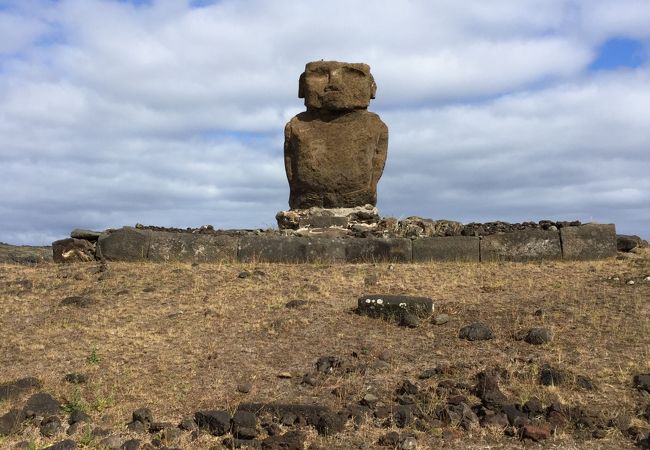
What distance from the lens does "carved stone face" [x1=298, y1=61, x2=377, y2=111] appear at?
592 inches

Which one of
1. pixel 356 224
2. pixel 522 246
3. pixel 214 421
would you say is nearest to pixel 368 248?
pixel 356 224

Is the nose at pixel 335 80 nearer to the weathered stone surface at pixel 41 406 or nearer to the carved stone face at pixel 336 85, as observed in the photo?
the carved stone face at pixel 336 85

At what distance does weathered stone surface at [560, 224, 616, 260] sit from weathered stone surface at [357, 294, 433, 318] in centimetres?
499

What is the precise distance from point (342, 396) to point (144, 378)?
199 cm

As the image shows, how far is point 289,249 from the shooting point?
39.2 ft

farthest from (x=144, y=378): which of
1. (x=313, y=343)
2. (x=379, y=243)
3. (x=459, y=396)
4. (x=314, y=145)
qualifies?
(x=314, y=145)

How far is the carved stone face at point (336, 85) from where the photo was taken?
15031 mm

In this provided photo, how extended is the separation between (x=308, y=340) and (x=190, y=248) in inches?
204

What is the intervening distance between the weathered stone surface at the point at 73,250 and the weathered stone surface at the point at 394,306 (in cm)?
635

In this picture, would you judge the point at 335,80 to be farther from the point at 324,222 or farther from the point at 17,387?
the point at 17,387

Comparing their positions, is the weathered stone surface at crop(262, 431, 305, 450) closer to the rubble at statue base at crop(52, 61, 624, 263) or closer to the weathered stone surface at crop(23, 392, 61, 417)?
the weathered stone surface at crop(23, 392, 61, 417)

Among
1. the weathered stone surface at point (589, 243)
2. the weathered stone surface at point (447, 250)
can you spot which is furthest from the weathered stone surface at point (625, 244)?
the weathered stone surface at point (447, 250)

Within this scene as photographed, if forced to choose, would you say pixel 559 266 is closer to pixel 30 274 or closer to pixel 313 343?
pixel 313 343

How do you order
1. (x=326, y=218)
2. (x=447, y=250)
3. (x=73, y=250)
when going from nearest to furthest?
(x=447, y=250) → (x=73, y=250) → (x=326, y=218)
